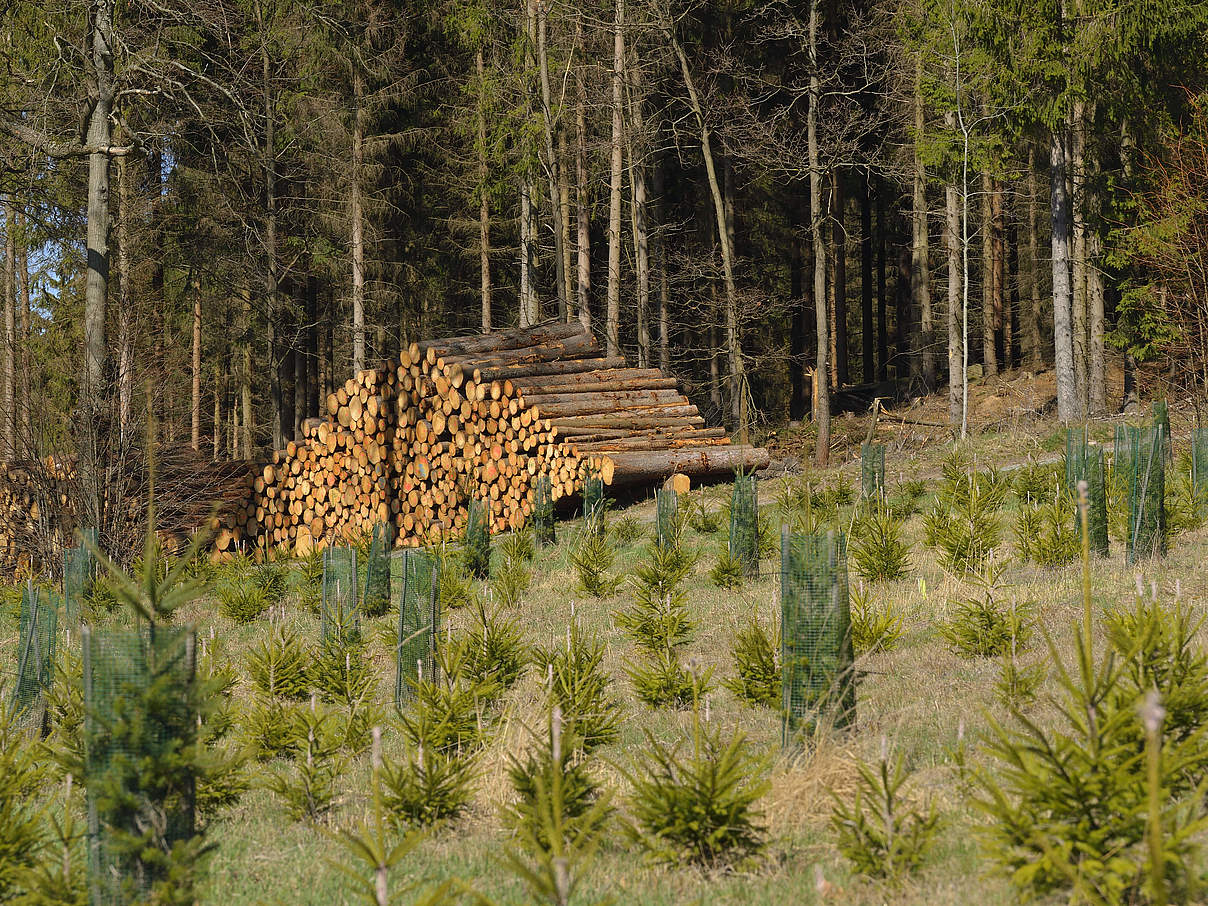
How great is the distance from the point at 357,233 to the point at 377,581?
50.8 ft

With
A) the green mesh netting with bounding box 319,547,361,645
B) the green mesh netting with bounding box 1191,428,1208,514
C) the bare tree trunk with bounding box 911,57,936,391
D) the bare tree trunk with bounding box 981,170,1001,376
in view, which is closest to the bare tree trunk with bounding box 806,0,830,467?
the bare tree trunk with bounding box 911,57,936,391

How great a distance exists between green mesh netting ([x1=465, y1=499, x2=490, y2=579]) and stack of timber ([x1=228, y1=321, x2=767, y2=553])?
7.00 feet

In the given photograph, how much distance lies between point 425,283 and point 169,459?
52.6 ft

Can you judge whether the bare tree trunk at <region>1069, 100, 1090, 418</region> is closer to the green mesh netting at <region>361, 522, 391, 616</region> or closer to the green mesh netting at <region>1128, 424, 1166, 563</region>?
the green mesh netting at <region>1128, 424, 1166, 563</region>

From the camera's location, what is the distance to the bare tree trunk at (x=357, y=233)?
2233cm

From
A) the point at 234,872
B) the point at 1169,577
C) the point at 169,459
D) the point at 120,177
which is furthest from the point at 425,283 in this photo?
the point at 234,872

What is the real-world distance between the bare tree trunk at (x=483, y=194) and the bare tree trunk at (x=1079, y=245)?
1246 cm

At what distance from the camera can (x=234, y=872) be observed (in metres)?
3.84

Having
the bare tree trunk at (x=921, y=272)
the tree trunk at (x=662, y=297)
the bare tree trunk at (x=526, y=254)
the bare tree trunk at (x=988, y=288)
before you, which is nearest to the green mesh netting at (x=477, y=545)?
the tree trunk at (x=662, y=297)

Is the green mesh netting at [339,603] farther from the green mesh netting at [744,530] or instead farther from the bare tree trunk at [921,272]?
the bare tree trunk at [921,272]

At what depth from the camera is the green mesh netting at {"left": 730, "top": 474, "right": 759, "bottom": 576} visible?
9.51 m

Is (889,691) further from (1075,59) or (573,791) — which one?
(1075,59)

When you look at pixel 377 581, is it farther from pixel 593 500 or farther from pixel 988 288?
pixel 988 288

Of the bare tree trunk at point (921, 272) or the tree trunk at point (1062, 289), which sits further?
the bare tree trunk at point (921, 272)
